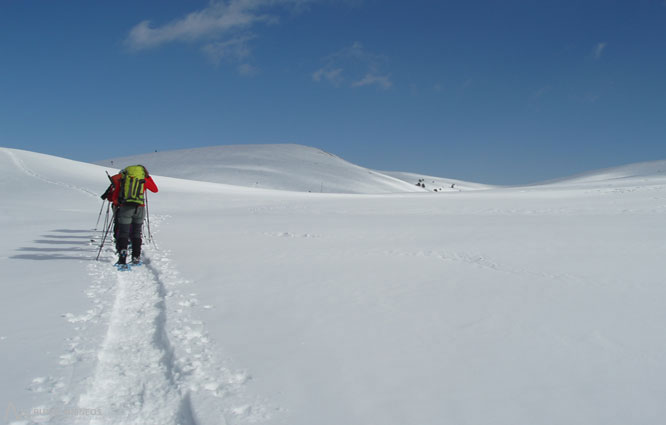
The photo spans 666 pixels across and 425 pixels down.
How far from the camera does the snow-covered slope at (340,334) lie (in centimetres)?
292

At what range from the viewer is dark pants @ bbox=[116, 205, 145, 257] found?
7746 millimetres

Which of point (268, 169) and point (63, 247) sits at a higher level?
point (268, 169)

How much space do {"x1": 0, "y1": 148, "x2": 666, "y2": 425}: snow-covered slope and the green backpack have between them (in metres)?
1.15

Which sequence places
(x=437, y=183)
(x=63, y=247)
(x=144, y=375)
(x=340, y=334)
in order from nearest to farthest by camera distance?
1. (x=144, y=375)
2. (x=340, y=334)
3. (x=63, y=247)
4. (x=437, y=183)

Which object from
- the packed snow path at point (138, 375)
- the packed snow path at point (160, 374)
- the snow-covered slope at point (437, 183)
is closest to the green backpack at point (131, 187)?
the packed snow path at point (160, 374)

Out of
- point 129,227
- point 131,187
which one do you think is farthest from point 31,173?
point 129,227

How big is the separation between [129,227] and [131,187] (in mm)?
724

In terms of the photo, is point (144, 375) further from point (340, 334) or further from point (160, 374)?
point (340, 334)

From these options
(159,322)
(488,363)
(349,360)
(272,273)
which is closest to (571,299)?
(488,363)

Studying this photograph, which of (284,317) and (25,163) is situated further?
(25,163)

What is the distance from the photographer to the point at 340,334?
4.21m

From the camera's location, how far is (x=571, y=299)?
5152 mm

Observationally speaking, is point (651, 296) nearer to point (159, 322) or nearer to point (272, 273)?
point (272, 273)

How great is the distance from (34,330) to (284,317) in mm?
2404
